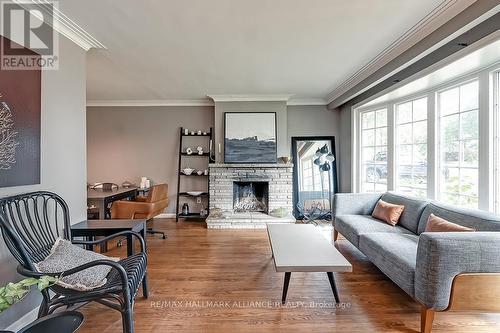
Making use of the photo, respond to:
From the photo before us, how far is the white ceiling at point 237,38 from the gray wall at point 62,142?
44 centimetres

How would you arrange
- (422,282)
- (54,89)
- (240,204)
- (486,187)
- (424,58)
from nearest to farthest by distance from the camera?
(422,282), (54,89), (486,187), (424,58), (240,204)

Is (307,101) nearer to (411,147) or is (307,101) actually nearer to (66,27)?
(411,147)

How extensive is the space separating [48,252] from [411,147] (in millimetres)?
4305

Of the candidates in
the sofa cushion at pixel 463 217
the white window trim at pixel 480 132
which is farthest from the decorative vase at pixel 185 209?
the sofa cushion at pixel 463 217

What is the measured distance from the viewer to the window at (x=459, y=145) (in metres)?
2.76

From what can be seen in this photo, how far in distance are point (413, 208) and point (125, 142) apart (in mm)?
5329

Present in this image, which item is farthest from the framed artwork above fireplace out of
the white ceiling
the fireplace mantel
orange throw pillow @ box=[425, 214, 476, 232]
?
orange throw pillow @ box=[425, 214, 476, 232]

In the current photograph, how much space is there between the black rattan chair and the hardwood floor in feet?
1.00

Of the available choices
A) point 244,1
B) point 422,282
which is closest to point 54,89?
point 244,1

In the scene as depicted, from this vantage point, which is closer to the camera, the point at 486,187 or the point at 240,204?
the point at 486,187

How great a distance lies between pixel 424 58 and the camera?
114 inches

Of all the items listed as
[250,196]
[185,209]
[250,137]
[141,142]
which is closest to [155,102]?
[141,142]

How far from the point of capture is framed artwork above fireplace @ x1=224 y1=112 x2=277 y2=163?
5172mm

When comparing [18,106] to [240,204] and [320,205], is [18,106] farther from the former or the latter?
[320,205]
